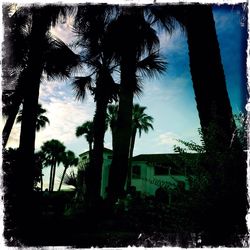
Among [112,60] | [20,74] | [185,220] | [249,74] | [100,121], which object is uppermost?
[112,60]

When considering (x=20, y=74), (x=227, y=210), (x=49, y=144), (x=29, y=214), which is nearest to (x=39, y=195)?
(x=29, y=214)

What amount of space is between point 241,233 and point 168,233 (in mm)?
440

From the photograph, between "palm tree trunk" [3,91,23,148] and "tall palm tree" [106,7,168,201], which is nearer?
"palm tree trunk" [3,91,23,148]

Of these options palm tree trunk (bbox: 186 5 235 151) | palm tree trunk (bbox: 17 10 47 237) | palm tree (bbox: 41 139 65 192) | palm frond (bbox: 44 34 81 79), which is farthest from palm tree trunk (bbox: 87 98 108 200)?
palm tree (bbox: 41 139 65 192)

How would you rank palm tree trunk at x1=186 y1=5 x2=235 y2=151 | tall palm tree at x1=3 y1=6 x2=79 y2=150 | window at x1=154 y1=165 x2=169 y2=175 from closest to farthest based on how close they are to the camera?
window at x1=154 y1=165 x2=169 y2=175
palm tree trunk at x1=186 y1=5 x2=235 y2=151
tall palm tree at x1=3 y1=6 x2=79 y2=150

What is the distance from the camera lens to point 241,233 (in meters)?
2.00

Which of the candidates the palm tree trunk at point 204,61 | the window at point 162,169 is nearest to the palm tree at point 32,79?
the window at point 162,169

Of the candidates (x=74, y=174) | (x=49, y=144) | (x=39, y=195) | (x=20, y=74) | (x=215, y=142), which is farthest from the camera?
(x=49, y=144)

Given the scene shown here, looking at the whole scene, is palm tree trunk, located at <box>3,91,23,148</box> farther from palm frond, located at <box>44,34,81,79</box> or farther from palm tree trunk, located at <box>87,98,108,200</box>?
palm tree trunk, located at <box>87,98,108,200</box>

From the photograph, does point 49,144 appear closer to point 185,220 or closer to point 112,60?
point 112,60

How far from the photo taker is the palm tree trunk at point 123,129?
12.2 metres

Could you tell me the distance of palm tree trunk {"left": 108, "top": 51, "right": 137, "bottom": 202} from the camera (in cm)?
1223

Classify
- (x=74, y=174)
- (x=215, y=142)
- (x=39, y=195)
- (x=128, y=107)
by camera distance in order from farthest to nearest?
(x=74, y=174) → (x=128, y=107) → (x=39, y=195) → (x=215, y=142)

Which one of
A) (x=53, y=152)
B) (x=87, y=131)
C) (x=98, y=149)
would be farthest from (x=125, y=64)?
(x=53, y=152)
